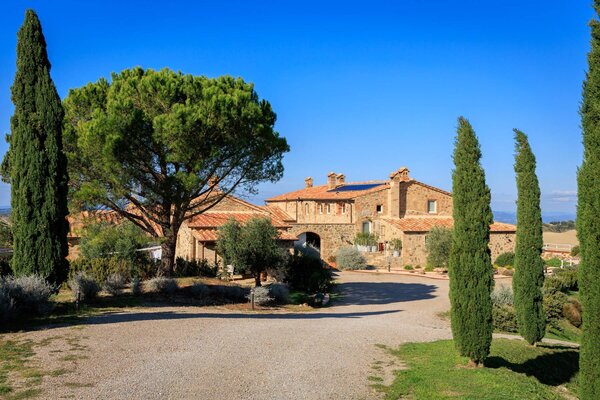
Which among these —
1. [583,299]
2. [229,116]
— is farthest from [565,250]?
[583,299]

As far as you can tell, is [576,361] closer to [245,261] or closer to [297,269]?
[245,261]

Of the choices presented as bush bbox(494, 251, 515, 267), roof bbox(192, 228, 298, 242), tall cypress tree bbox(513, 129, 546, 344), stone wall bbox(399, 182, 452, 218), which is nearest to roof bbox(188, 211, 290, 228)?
roof bbox(192, 228, 298, 242)

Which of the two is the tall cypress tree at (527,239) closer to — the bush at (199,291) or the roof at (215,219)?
the bush at (199,291)

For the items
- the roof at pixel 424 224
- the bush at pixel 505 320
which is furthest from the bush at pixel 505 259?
the bush at pixel 505 320

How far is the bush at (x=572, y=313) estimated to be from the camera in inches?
846

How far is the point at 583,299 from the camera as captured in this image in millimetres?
7773

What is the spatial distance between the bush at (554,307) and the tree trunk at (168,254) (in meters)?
14.4

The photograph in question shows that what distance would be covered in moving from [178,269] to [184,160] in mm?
8248

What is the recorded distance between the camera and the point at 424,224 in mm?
42156

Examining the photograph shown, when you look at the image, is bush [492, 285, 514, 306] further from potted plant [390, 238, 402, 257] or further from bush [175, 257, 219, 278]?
potted plant [390, 238, 402, 257]

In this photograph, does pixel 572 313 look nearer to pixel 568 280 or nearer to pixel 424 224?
pixel 568 280

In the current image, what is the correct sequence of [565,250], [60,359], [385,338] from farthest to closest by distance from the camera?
[565,250], [385,338], [60,359]

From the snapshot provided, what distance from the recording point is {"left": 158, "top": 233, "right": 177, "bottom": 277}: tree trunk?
877 inches

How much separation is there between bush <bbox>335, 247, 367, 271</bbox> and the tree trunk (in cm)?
1871
